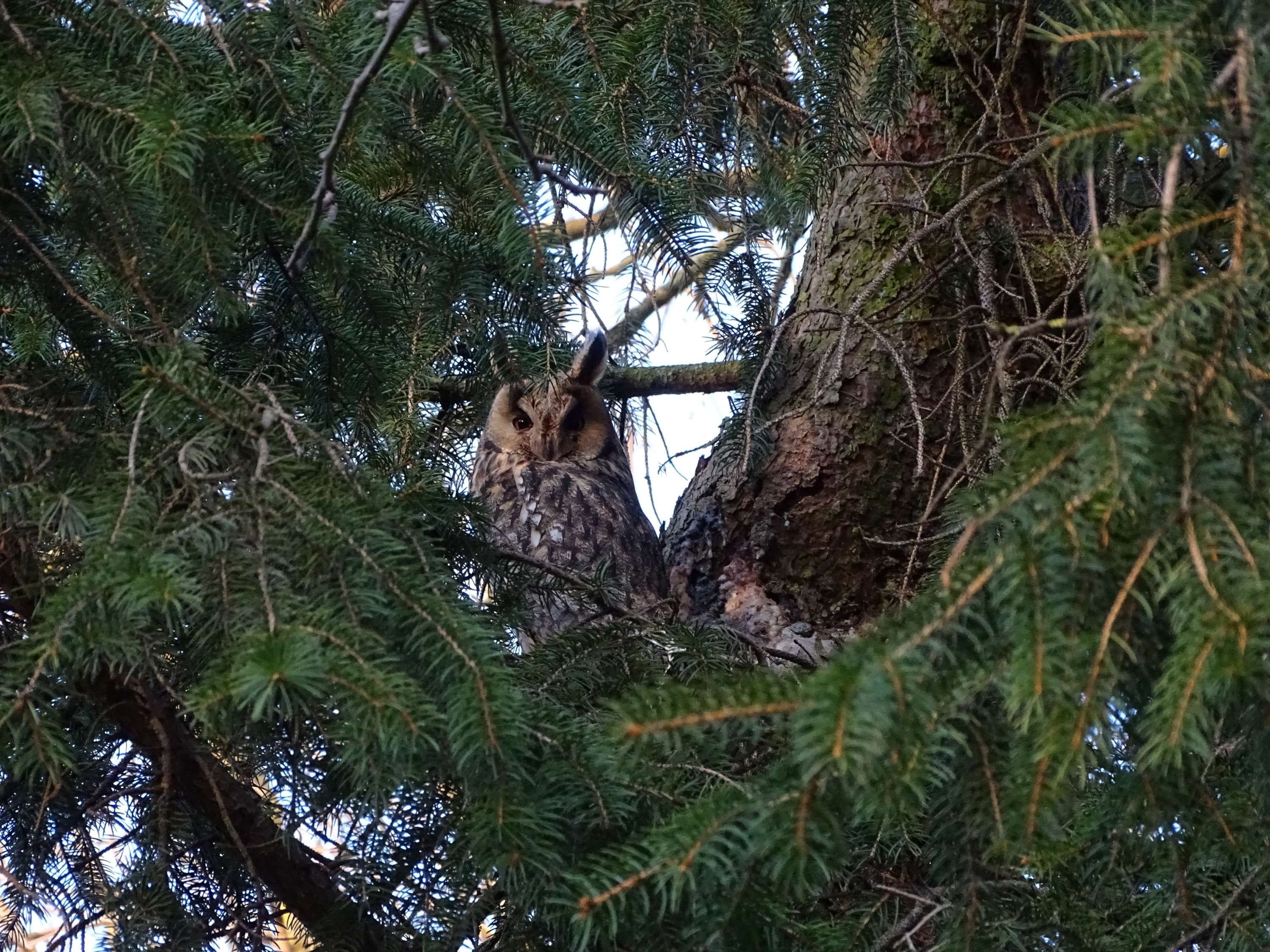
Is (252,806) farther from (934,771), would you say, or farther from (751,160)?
(751,160)

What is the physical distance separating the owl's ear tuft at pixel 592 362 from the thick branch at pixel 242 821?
1706mm

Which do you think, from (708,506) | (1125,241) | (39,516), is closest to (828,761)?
(1125,241)

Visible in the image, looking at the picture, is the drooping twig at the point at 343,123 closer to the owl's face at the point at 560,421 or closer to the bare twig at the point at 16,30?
the bare twig at the point at 16,30

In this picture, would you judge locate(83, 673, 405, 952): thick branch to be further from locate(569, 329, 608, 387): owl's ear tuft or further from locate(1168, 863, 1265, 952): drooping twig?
locate(569, 329, 608, 387): owl's ear tuft

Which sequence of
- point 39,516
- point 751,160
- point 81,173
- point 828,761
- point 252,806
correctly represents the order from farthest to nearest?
point 751,160
point 252,806
point 81,173
point 39,516
point 828,761

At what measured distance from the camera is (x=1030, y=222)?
227 cm

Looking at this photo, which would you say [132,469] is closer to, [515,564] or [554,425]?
[515,564]

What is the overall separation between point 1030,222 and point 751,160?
0.57 m

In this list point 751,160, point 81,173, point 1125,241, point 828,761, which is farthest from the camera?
point 751,160

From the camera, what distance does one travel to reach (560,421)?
10.4 ft

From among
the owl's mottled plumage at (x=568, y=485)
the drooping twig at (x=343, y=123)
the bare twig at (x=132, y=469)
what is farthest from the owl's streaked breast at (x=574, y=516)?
the bare twig at (x=132, y=469)

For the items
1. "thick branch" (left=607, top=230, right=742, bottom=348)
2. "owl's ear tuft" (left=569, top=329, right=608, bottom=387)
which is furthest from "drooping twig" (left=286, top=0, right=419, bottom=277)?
"owl's ear tuft" (left=569, top=329, right=608, bottom=387)

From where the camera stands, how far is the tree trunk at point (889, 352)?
7.08 feet

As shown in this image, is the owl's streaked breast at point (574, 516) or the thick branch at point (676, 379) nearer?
the owl's streaked breast at point (574, 516)
